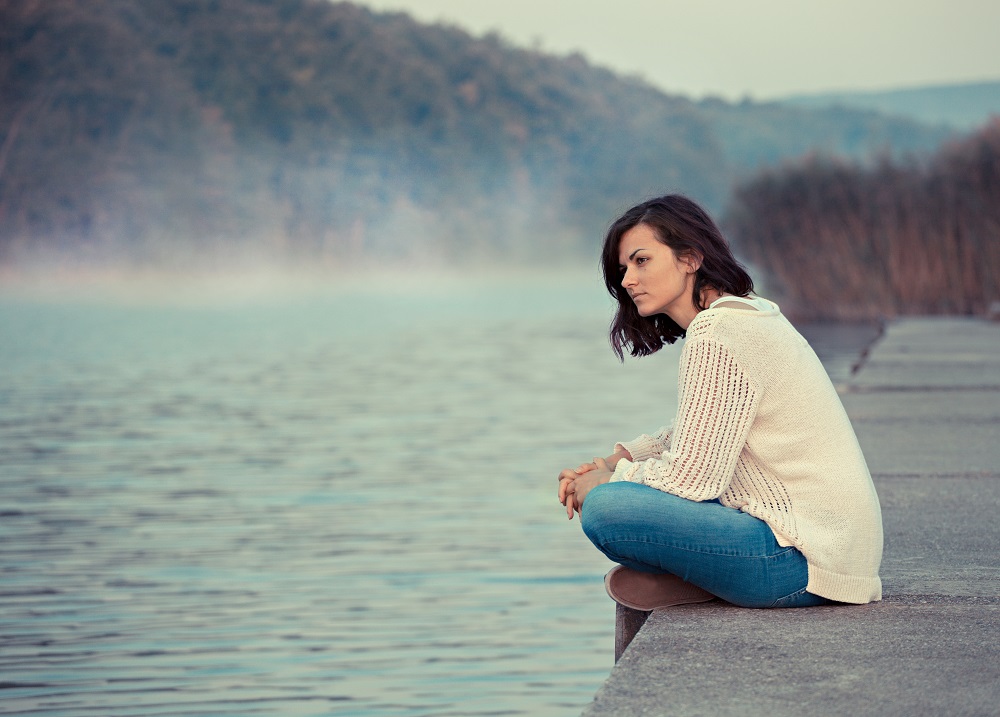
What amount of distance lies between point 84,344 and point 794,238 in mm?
10432

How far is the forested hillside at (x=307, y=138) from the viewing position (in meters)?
60.5

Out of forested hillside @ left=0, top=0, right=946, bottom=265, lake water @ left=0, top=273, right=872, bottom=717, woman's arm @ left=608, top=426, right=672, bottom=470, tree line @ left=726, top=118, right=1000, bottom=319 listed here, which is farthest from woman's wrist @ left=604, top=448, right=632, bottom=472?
forested hillside @ left=0, top=0, right=946, bottom=265

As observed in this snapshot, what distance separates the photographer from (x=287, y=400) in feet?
41.2

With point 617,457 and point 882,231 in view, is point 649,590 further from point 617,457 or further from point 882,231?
point 882,231

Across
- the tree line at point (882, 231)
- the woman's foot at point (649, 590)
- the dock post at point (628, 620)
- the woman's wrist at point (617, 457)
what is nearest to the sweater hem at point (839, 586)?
the woman's foot at point (649, 590)

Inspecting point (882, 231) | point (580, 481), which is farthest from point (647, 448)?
point (882, 231)

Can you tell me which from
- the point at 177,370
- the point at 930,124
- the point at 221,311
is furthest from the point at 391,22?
the point at 177,370

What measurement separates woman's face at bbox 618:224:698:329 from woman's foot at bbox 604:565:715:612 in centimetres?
57

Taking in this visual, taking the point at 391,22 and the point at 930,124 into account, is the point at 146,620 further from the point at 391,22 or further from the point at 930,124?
the point at 930,124

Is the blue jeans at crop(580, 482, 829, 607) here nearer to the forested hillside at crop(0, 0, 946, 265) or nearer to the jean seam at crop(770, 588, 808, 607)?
the jean seam at crop(770, 588, 808, 607)

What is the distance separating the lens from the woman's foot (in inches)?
118

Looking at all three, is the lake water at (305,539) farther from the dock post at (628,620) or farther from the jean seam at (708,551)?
the jean seam at (708,551)

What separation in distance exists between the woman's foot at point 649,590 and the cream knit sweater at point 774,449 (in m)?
0.22

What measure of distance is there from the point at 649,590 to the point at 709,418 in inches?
18.4
